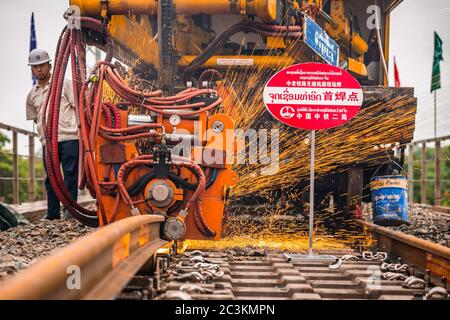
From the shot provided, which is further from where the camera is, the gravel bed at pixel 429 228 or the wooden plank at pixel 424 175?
the wooden plank at pixel 424 175

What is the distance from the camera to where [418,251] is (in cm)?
511

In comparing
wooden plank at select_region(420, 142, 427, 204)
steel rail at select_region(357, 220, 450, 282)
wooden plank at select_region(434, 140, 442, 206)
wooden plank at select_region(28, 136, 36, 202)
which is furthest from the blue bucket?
wooden plank at select_region(420, 142, 427, 204)

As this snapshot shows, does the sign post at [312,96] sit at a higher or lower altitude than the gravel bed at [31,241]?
higher

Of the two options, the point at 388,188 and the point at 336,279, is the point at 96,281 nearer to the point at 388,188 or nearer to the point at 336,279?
the point at 336,279

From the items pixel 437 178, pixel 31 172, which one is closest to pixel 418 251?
pixel 31 172

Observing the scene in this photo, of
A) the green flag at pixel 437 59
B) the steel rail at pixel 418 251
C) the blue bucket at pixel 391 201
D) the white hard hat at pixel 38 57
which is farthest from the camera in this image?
the green flag at pixel 437 59

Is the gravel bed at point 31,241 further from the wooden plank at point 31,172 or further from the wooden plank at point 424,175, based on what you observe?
the wooden plank at point 424,175

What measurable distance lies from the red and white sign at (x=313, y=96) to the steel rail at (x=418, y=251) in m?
1.14

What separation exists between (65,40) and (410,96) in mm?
3421

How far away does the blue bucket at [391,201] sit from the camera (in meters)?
7.04

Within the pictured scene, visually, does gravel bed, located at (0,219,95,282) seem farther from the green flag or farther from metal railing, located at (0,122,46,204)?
the green flag

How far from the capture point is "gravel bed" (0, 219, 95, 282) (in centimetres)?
494

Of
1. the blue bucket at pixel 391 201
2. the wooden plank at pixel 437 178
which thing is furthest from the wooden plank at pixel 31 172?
the wooden plank at pixel 437 178

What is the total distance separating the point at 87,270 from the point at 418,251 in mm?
3089
